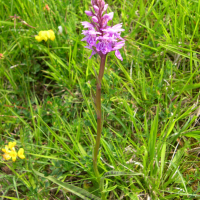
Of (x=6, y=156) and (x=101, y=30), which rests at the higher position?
(x=101, y=30)

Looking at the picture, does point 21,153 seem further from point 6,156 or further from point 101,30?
point 101,30

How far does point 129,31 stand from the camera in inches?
107

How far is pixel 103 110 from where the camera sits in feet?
5.40

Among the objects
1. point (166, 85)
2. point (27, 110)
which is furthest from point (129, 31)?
point (27, 110)

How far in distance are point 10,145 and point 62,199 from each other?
669 mm

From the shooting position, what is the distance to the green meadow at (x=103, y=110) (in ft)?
5.82

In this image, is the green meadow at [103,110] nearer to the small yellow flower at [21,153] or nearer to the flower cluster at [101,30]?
the small yellow flower at [21,153]

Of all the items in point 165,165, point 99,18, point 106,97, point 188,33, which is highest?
point 99,18

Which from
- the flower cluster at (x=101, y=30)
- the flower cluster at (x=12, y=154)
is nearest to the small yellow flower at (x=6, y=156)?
the flower cluster at (x=12, y=154)

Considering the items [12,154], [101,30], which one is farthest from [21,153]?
[101,30]

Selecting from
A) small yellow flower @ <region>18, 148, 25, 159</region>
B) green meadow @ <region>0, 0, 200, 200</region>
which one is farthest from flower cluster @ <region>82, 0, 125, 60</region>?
small yellow flower @ <region>18, 148, 25, 159</region>

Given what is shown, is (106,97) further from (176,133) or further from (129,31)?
(129,31)

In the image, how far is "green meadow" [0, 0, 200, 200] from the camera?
1772mm

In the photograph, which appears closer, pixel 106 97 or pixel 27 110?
pixel 106 97
